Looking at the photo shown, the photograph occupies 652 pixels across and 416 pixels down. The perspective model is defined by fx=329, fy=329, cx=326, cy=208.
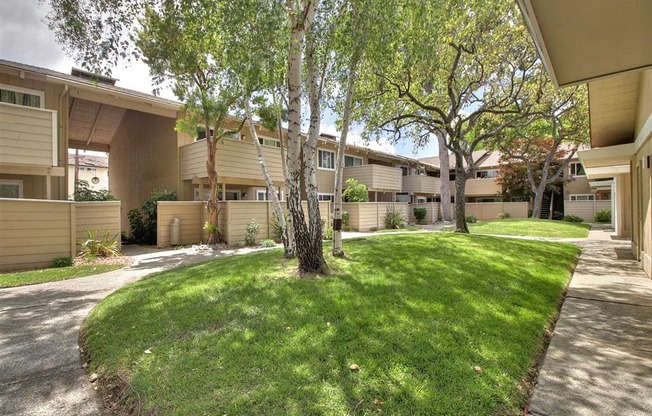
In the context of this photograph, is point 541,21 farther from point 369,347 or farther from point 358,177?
point 358,177

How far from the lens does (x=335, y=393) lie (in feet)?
9.05

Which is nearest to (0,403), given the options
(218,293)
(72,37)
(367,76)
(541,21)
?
(218,293)

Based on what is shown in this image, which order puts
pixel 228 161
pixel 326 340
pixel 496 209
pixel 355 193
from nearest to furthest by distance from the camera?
1. pixel 326 340
2. pixel 228 161
3. pixel 355 193
4. pixel 496 209

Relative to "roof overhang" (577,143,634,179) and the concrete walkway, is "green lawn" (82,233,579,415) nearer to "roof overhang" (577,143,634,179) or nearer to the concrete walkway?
the concrete walkway

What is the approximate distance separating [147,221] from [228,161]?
441cm

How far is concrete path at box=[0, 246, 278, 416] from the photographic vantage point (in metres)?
2.89

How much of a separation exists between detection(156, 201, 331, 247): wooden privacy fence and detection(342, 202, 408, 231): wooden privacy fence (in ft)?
18.1

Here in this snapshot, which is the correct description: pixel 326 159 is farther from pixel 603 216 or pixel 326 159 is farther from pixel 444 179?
pixel 603 216

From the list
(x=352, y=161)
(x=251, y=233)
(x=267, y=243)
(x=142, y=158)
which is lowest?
(x=267, y=243)

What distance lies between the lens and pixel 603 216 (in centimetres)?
Answer: 2577

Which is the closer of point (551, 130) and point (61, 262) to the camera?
point (61, 262)

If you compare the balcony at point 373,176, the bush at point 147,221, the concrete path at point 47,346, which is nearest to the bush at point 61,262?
the concrete path at point 47,346

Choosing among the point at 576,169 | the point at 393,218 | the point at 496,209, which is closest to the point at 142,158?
the point at 393,218

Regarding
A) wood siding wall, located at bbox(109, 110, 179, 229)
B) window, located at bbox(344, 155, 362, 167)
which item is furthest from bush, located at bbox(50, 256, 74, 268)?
A: window, located at bbox(344, 155, 362, 167)
